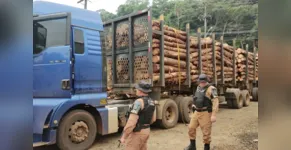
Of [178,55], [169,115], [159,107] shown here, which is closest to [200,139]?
[159,107]

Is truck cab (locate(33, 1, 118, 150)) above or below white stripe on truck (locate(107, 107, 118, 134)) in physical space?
above

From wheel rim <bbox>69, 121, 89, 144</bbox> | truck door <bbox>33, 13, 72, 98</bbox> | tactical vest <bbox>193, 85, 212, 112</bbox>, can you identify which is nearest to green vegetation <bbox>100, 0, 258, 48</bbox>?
truck door <bbox>33, 13, 72, 98</bbox>

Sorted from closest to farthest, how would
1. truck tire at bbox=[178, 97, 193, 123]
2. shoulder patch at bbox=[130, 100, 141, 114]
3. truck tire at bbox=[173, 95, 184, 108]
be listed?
1. shoulder patch at bbox=[130, 100, 141, 114]
2. truck tire at bbox=[178, 97, 193, 123]
3. truck tire at bbox=[173, 95, 184, 108]

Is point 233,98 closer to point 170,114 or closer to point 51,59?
point 170,114

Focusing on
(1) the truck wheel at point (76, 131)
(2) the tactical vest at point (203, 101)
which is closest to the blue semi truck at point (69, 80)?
(1) the truck wheel at point (76, 131)

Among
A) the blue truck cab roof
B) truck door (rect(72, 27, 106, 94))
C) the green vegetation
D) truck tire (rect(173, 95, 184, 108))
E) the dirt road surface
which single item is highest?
the green vegetation

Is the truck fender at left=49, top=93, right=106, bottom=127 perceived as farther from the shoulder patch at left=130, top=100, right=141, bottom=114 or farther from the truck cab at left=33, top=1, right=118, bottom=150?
the shoulder patch at left=130, top=100, right=141, bottom=114

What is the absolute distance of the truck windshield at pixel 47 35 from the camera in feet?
15.7

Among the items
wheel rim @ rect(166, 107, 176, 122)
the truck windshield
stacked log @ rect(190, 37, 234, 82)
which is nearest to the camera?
the truck windshield

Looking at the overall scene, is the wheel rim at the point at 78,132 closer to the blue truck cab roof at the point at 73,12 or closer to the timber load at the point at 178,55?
the blue truck cab roof at the point at 73,12

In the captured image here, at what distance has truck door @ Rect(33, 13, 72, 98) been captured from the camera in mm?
4801

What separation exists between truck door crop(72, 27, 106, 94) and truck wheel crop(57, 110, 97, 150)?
0.50m
